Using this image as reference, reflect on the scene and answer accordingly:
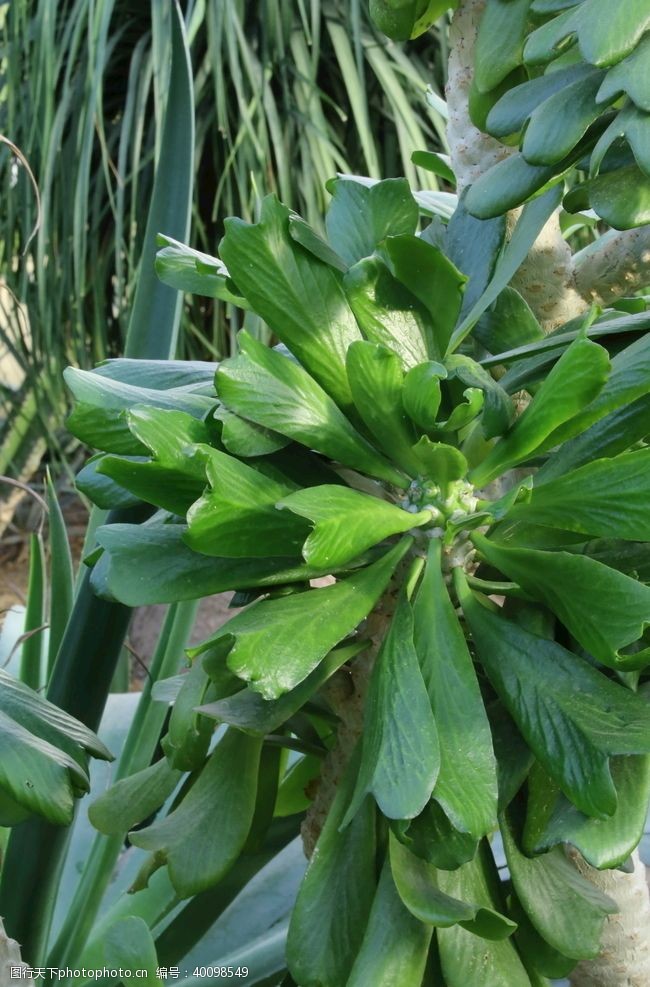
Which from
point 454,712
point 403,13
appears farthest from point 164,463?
point 403,13

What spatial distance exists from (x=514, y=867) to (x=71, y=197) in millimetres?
1776

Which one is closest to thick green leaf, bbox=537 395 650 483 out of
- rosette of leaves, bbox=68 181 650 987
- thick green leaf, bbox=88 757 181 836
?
rosette of leaves, bbox=68 181 650 987

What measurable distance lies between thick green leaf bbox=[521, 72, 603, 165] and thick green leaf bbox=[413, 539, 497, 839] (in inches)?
6.2

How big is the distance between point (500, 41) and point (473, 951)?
36 cm

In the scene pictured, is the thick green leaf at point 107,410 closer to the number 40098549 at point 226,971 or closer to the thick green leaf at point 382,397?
the thick green leaf at point 382,397

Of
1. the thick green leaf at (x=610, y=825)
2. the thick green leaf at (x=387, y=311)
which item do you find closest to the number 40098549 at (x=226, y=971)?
the thick green leaf at (x=610, y=825)

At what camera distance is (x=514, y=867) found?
0.37 metres

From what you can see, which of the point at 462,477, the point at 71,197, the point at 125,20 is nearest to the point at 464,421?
the point at 462,477

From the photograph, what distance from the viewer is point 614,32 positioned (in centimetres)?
30

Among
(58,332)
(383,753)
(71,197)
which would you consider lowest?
(58,332)

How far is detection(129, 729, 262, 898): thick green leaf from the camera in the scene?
40cm

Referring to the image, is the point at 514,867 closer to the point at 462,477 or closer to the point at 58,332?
the point at 462,477

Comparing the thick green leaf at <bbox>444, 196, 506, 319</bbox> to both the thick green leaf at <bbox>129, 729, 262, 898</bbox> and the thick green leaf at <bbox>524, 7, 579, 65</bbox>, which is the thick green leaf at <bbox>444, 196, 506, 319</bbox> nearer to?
the thick green leaf at <bbox>524, 7, 579, 65</bbox>

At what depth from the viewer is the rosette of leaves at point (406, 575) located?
0.33 m
